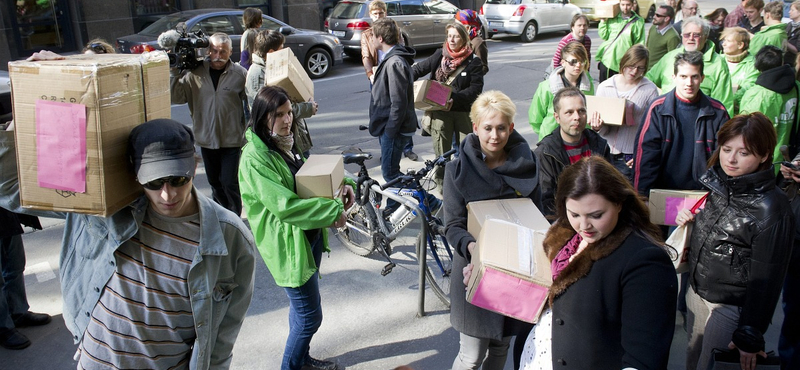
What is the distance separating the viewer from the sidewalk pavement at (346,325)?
4020 mm

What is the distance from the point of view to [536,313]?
2.55m

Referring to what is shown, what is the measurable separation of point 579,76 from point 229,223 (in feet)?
13.7

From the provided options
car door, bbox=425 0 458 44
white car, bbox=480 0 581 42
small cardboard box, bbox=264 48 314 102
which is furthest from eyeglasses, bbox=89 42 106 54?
white car, bbox=480 0 581 42

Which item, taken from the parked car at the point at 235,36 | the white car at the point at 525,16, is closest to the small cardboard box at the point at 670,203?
the parked car at the point at 235,36

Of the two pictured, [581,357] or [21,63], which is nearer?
[21,63]

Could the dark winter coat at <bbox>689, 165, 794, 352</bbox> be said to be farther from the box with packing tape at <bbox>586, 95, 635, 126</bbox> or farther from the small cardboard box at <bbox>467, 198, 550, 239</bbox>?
the box with packing tape at <bbox>586, 95, 635, 126</bbox>

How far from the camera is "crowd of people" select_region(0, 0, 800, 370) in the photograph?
7.26 feet

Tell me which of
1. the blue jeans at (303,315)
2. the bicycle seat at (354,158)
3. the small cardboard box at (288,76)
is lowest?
the blue jeans at (303,315)

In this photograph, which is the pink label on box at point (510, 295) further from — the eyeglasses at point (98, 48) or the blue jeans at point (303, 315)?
the eyeglasses at point (98, 48)

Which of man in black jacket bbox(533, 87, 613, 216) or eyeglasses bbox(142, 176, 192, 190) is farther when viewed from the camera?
man in black jacket bbox(533, 87, 613, 216)

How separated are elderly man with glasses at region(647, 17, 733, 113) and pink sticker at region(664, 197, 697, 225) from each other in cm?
247

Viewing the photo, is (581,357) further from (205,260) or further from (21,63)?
(21,63)

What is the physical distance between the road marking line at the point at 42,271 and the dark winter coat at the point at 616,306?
172 inches

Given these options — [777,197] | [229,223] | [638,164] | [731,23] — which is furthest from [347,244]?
[731,23]
